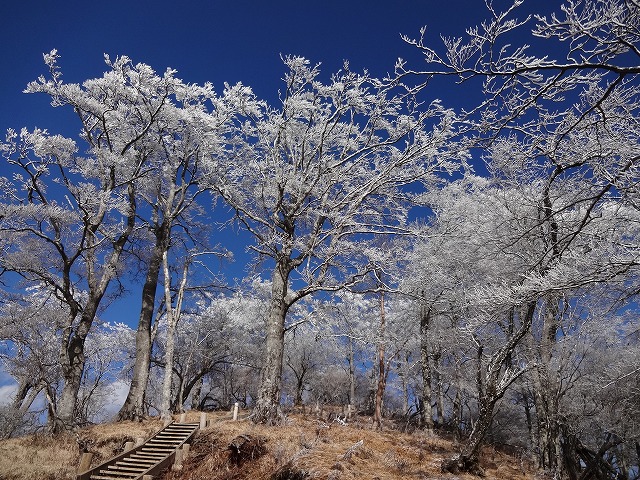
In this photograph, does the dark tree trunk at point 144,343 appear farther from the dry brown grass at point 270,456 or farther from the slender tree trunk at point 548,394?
the slender tree trunk at point 548,394

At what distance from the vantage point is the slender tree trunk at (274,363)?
1163 centimetres

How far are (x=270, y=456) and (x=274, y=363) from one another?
348cm

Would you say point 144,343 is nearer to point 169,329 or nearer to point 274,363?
point 169,329

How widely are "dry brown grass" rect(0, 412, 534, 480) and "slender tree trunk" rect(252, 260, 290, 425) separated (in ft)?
1.81

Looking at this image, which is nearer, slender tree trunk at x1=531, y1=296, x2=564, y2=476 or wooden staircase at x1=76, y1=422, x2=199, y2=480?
wooden staircase at x1=76, y1=422, x2=199, y2=480

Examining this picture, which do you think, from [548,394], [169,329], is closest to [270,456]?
[548,394]

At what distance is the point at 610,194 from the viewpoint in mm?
6898

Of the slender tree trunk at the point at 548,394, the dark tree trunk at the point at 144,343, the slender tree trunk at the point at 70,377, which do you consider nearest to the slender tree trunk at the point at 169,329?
the dark tree trunk at the point at 144,343

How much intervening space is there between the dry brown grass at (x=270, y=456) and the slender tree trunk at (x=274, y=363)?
55 centimetres

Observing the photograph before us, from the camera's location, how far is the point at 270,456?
355 inches

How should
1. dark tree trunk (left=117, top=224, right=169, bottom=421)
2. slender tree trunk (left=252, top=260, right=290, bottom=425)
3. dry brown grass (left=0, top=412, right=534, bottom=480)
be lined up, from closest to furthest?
1. dry brown grass (left=0, top=412, right=534, bottom=480)
2. slender tree trunk (left=252, top=260, right=290, bottom=425)
3. dark tree trunk (left=117, top=224, right=169, bottom=421)

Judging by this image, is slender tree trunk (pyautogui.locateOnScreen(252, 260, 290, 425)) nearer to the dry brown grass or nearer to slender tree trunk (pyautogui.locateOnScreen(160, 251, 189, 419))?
the dry brown grass

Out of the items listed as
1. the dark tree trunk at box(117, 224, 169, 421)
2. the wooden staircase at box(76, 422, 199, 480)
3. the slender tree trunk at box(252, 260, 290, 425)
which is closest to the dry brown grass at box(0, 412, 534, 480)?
the wooden staircase at box(76, 422, 199, 480)

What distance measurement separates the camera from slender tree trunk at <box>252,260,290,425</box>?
38.2ft
